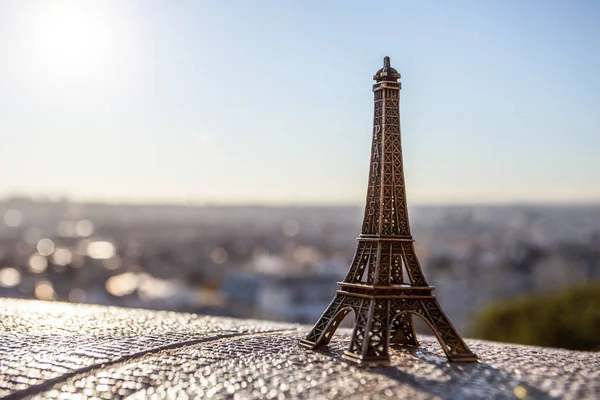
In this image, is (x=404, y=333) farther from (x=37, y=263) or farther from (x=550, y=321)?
(x=37, y=263)

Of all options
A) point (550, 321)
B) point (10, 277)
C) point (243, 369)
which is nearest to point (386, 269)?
point (243, 369)

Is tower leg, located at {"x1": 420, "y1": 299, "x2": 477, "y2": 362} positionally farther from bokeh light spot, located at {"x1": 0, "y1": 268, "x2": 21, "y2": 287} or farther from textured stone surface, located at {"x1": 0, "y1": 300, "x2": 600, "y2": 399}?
bokeh light spot, located at {"x1": 0, "y1": 268, "x2": 21, "y2": 287}

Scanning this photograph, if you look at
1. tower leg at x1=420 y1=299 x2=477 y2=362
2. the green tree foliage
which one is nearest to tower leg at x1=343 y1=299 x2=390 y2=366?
tower leg at x1=420 y1=299 x2=477 y2=362

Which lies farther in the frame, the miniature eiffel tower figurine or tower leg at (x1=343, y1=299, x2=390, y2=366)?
the miniature eiffel tower figurine

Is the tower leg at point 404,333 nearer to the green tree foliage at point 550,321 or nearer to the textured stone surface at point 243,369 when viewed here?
the textured stone surface at point 243,369

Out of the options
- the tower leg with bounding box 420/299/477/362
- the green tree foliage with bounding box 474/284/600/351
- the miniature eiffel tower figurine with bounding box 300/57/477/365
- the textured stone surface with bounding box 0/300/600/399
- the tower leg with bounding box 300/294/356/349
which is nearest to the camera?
the textured stone surface with bounding box 0/300/600/399

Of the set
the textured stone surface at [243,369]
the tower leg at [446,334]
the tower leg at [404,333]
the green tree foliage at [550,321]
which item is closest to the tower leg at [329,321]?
the textured stone surface at [243,369]

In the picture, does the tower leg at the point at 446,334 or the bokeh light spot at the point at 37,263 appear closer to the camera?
the tower leg at the point at 446,334

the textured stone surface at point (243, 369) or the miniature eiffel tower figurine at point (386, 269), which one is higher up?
the miniature eiffel tower figurine at point (386, 269)
